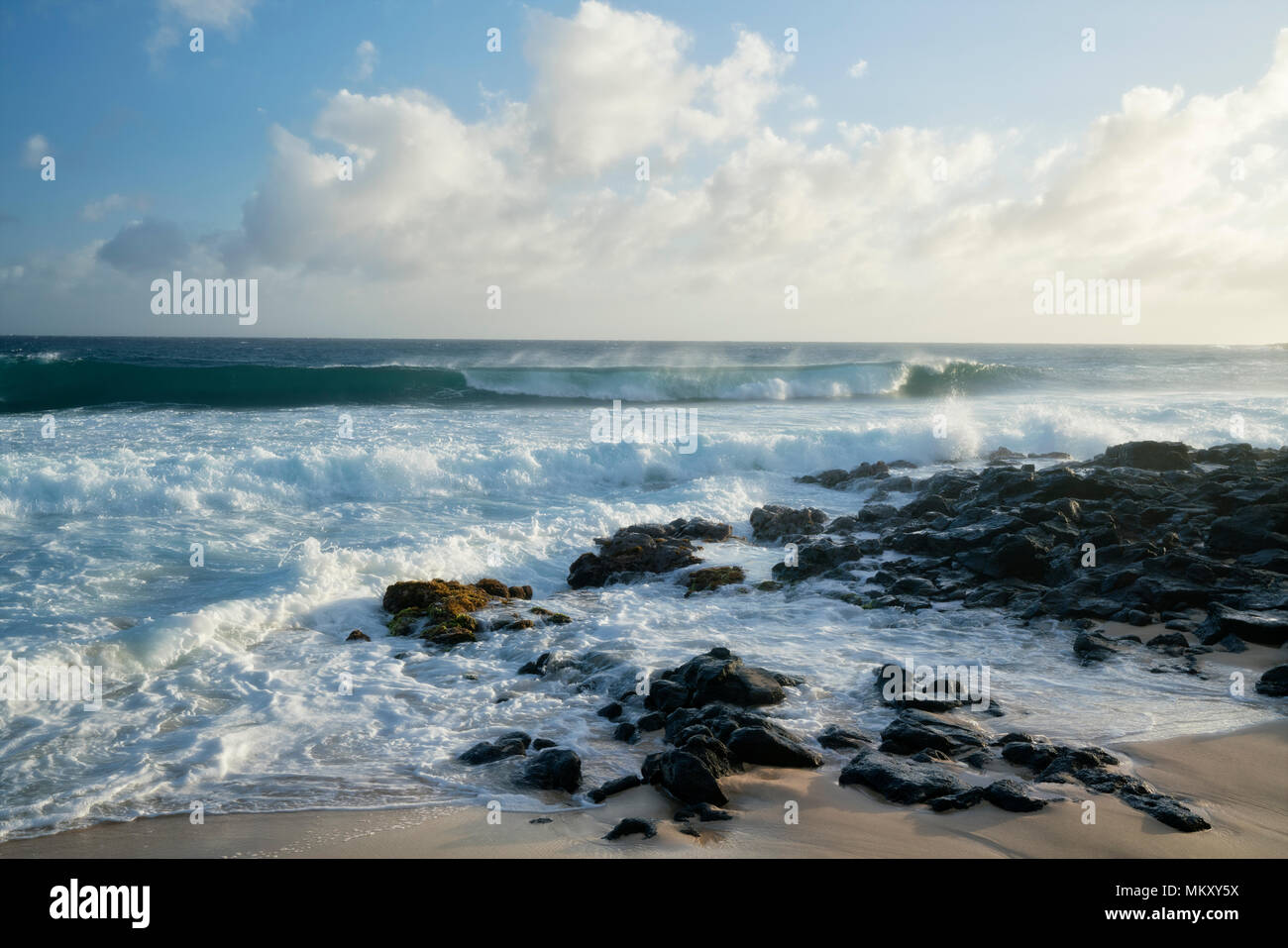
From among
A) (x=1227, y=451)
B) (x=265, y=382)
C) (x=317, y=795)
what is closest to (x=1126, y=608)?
(x=317, y=795)

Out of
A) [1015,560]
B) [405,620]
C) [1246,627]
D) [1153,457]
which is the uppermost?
[1153,457]

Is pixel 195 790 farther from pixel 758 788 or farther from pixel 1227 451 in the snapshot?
pixel 1227 451

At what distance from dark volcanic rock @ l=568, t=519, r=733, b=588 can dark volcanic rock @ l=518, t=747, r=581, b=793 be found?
5136 millimetres

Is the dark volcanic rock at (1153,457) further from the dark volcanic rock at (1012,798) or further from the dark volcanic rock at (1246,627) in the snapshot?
the dark volcanic rock at (1012,798)

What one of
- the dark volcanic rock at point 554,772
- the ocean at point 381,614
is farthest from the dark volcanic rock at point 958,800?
the dark volcanic rock at point 554,772

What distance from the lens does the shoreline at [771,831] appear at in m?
3.89

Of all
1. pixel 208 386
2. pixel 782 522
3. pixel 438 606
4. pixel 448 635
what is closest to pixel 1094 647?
pixel 782 522

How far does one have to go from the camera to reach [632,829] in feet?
13.4

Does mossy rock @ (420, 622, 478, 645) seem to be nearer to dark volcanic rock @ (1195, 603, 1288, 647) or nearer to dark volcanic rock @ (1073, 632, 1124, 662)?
dark volcanic rock @ (1073, 632, 1124, 662)

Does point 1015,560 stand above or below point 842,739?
above

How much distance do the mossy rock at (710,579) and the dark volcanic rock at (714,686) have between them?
3223 millimetres

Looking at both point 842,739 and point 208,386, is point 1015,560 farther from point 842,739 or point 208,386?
point 208,386

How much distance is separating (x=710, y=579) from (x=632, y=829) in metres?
5.74

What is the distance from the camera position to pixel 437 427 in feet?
70.3
